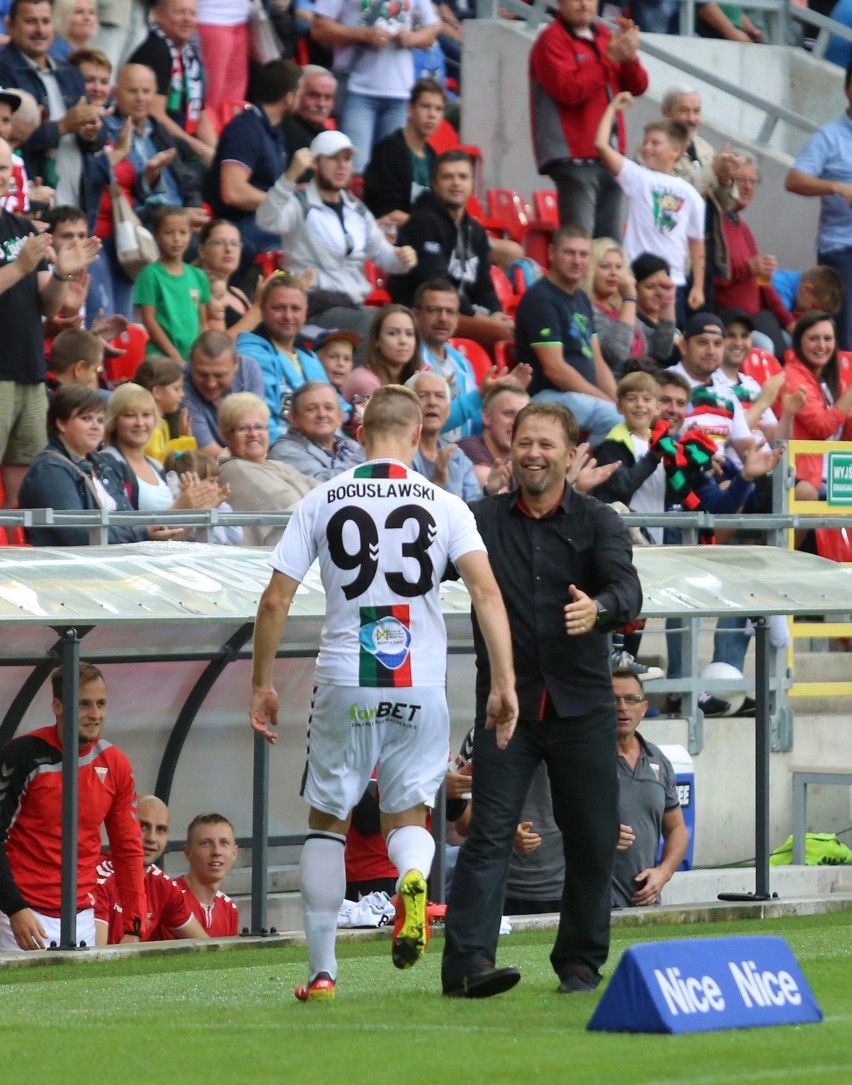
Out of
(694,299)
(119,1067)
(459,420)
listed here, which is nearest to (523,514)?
(119,1067)

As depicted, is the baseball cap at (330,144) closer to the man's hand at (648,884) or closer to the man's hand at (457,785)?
the man's hand at (457,785)

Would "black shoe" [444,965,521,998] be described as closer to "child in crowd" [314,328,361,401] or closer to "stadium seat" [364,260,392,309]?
"child in crowd" [314,328,361,401]

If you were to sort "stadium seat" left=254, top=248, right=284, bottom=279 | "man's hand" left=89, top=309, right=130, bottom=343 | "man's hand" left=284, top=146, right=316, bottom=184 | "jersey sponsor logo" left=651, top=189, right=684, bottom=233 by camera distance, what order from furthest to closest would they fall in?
"jersey sponsor logo" left=651, top=189, right=684, bottom=233, "stadium seat" left=254, top=248, right=284, bottom=279, "man's hand" left=284, top=146, right=316, bottom=184, "man's hand" left=89, top=309, right=130, bottom=343

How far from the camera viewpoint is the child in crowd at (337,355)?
544 inches

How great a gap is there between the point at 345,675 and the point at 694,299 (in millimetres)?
10856

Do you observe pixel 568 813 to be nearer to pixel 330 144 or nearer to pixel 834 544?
pixel 834 544

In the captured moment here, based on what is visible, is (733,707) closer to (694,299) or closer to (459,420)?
(459,420)

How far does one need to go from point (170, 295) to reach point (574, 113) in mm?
4857

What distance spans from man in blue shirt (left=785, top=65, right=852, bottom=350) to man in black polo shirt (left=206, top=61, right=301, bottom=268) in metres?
5.07

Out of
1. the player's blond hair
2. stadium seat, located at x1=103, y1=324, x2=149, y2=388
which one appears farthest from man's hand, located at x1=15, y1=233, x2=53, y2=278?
the player's blond hair

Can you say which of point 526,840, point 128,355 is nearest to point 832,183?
point 128,355

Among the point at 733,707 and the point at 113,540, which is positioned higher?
the point at 113,540

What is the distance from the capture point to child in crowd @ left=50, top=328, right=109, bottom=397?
11781 millimetres

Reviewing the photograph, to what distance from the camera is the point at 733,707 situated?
1430cm
